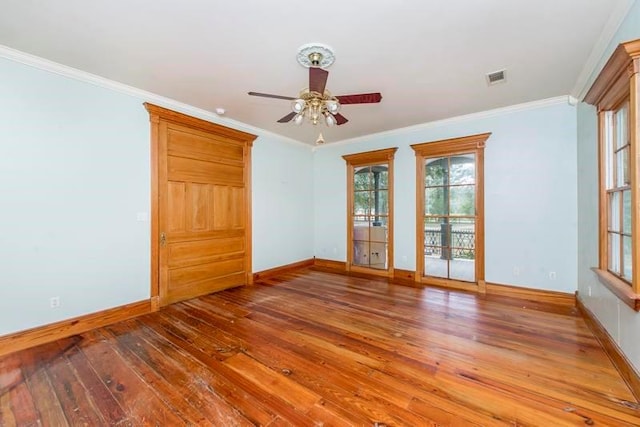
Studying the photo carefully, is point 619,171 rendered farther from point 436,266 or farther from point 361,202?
point 361,202

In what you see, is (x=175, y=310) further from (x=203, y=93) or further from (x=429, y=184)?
(x=429, y=184)

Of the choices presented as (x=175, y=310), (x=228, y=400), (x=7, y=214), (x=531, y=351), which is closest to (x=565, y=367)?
(x=531, y=351)

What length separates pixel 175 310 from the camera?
3428 mm

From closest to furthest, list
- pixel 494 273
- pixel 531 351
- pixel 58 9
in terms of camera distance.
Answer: pixel 58 9 < pixel 531 351 < pixel 494 273

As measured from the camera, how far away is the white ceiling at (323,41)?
197 cm

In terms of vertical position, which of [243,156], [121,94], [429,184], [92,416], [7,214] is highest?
[121,94]

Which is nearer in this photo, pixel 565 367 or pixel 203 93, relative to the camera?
pixel 565 367

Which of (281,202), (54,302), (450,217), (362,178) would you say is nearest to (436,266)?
(450,217)

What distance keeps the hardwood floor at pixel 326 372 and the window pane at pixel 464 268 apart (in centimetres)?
94

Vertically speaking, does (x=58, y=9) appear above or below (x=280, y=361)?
above

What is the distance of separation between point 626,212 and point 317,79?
110 inches

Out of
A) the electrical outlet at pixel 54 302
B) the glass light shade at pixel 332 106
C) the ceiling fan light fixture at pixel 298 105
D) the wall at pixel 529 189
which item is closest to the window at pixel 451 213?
the wall at pixel 529 189

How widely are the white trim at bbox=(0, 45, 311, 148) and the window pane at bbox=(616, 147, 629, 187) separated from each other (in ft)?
15.1

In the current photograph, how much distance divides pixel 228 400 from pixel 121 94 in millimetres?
3495
